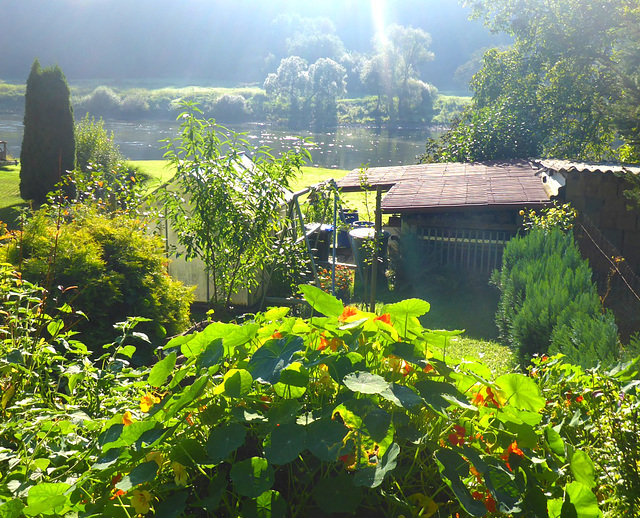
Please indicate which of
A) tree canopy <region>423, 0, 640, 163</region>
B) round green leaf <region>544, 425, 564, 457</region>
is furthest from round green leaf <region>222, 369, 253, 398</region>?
tree canopy <region>423, 0, 640, 163</region>

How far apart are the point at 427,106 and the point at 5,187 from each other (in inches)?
3055

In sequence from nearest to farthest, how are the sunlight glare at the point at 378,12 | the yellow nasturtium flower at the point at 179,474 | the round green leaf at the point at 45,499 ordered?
the round green leaf at the point at 45,499
the yellow nasturtium flower at the point at 179,474
the sunlight glare at the point at 378,12

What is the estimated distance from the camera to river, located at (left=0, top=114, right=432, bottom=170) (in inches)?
1575

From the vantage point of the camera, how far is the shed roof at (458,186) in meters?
9.52

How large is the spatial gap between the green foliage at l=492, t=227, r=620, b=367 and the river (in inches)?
874

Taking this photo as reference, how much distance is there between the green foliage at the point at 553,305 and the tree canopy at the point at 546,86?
11.4 metres

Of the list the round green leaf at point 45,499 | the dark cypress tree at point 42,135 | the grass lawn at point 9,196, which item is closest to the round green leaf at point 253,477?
the round green leaf at point 45,499

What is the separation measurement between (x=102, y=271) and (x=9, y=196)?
14899 millimetres

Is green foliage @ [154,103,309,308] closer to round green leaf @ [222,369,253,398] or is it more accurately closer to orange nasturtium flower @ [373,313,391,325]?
orange nasturtium flower @ [373,313,391,325]

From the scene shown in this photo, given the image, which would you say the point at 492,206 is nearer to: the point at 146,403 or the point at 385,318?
the point at 385,318

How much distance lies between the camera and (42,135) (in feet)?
51.3

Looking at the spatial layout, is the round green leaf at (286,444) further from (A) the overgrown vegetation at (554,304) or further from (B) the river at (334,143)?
(B) the river at (334,143)

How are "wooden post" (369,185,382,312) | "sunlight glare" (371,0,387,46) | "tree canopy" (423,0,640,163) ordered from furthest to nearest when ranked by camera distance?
"sunlight glare" (371,0,387,46) < "tree canopy" (423,0,640,163) < "wooden post" (369,185,382,312)

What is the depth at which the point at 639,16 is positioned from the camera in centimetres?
1045
